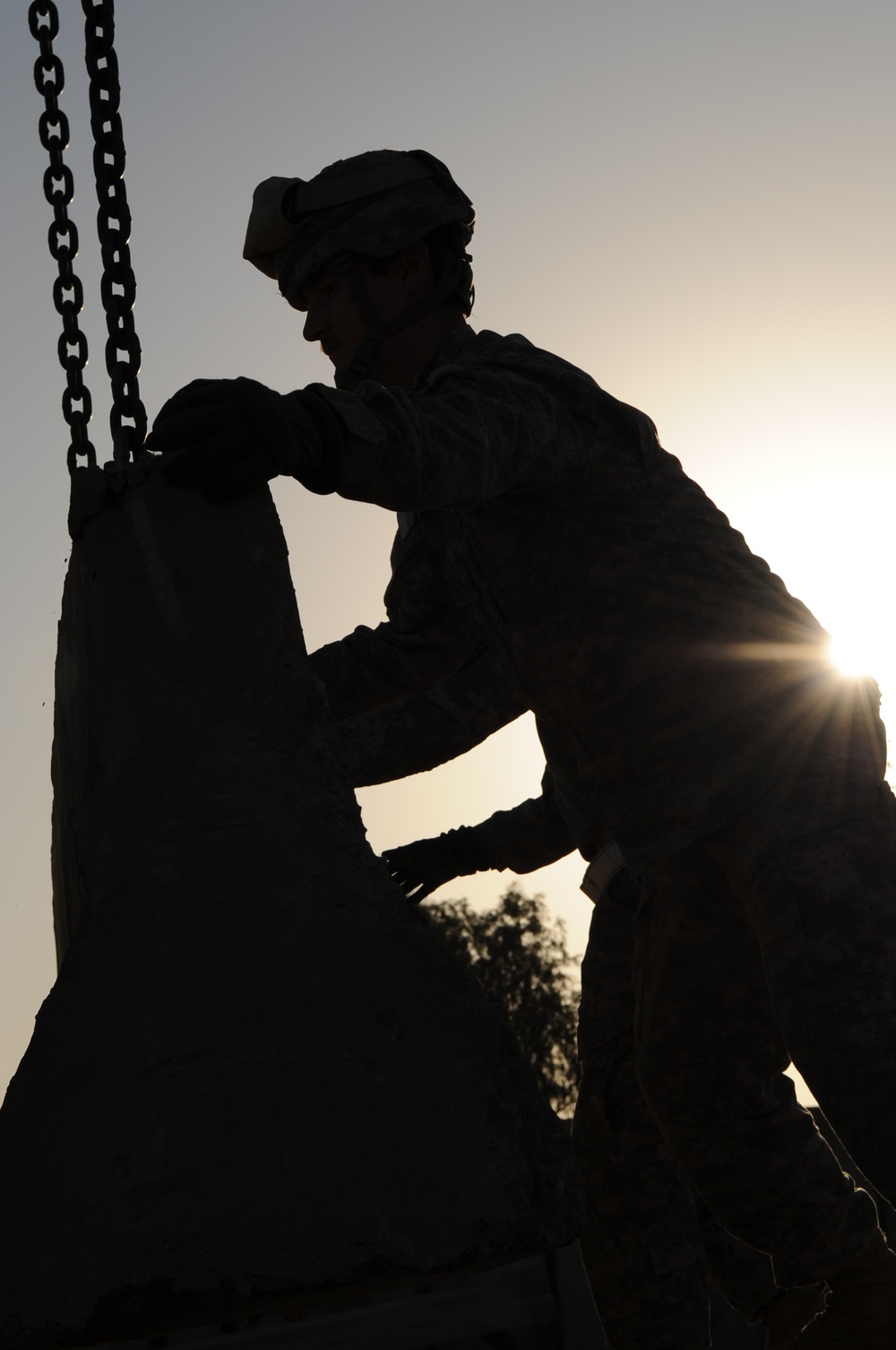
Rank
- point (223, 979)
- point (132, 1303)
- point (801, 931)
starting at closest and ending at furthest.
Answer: point (132, 1303) < point (223, 979) < point (801, 931)

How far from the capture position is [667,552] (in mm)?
2902

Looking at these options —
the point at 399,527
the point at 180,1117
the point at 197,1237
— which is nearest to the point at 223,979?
the point at 180,1117

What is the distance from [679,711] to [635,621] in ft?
0.61

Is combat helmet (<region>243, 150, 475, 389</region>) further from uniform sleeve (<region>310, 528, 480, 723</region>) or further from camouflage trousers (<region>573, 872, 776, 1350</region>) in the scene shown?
camouflage trousers (<region>573, 872, 776, 1350</region>)

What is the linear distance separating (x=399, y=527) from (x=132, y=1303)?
113 inches

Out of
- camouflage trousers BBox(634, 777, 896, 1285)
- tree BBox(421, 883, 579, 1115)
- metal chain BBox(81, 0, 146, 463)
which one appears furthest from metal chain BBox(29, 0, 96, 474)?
tree BBox(421, 883, 579, 1115)

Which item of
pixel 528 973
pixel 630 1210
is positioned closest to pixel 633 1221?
pixel 630 1210

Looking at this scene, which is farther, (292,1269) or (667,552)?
(667,552)

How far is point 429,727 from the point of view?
4453 mm

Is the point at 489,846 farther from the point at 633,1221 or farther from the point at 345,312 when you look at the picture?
the point at 345,312

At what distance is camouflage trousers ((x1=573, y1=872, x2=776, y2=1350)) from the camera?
357cm

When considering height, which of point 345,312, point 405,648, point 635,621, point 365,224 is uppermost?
point 365,224

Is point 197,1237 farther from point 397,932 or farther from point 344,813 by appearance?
point 344,813

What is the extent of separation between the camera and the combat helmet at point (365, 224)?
326cm
